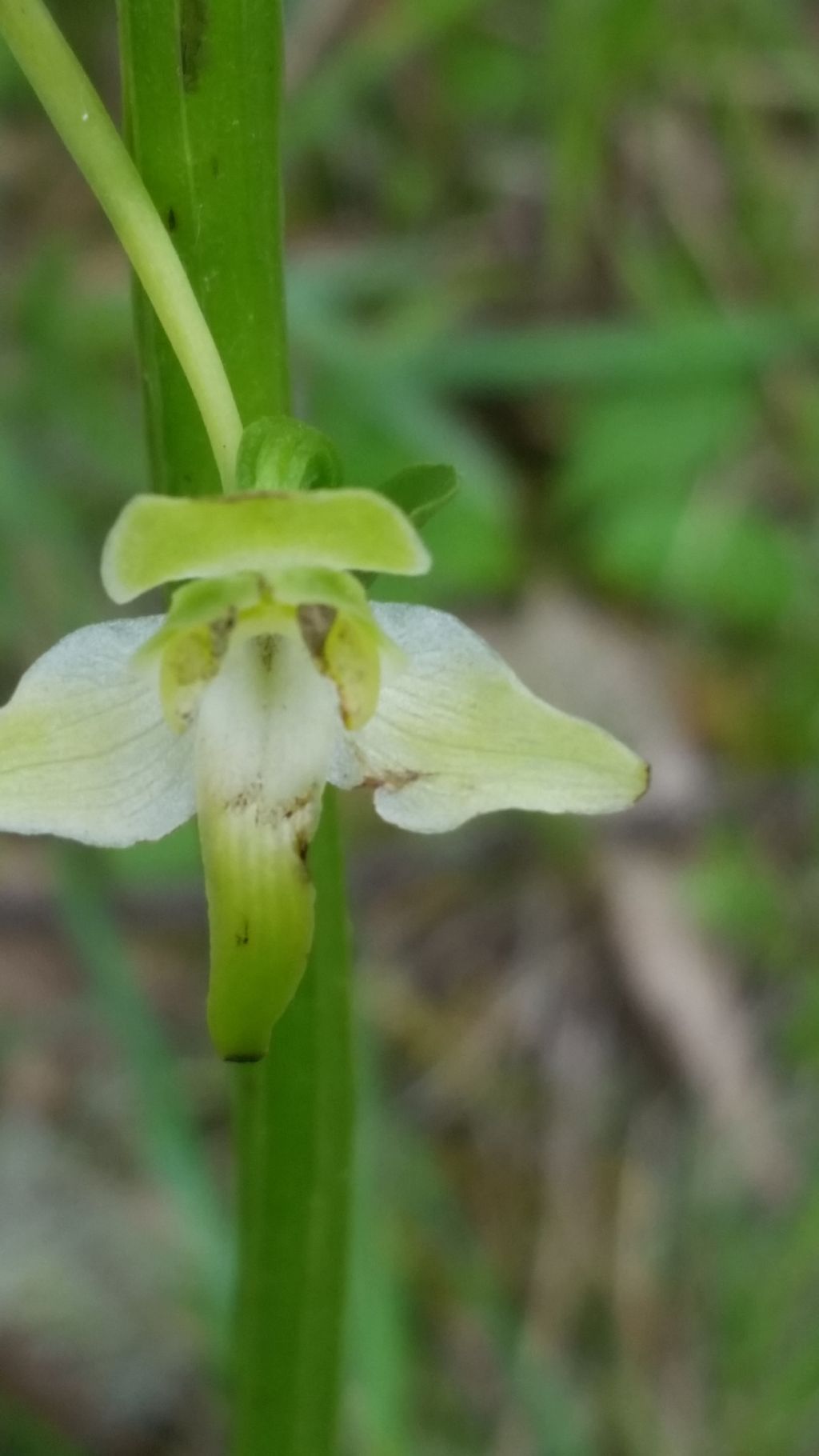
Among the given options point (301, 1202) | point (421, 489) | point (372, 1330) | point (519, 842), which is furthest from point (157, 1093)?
point (421, 489)

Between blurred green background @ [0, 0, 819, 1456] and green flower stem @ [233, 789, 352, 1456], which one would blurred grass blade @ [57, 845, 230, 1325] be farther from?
green flower stem @ [233, 789, 352, 1456]

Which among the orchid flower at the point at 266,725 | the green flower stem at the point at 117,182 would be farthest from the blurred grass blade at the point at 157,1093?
the green flower stem at the point at 117,182

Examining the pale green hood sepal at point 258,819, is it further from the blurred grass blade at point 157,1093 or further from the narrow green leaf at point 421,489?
the blurred grass blade at point 157,1093

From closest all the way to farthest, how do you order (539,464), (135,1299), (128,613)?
1. (135,1299)
2. (128,613)
3. (539,464)

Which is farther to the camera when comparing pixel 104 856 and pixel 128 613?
pixel 128 613

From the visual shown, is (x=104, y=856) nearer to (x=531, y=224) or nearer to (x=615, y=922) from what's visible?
(x=615, y=922)

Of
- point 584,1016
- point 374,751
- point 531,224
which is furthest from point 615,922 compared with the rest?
point 374,751

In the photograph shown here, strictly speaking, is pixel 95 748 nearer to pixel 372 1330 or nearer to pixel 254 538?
pixel 254 538

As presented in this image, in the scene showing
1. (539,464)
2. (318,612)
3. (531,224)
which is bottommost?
(318,612)
